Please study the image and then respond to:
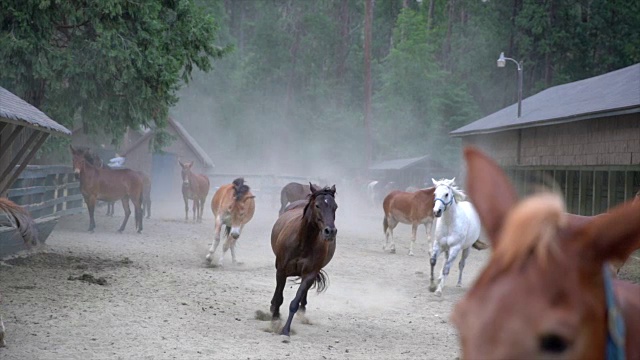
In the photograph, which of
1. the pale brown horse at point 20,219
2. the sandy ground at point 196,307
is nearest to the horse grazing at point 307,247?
the sandy ground at point 196,307

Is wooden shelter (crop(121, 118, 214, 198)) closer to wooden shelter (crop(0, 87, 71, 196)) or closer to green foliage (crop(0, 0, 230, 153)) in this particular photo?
green foliage (crop(0, 0, 230, 153))

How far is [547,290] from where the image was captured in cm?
176

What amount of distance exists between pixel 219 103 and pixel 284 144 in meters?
7.62

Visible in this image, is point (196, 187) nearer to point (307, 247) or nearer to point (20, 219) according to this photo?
point (307, 247)

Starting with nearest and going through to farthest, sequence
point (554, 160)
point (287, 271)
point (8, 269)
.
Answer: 1. point (287, 271)
2. point (8, 269)
3. point (554, 160)

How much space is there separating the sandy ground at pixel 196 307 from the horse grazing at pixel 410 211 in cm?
196

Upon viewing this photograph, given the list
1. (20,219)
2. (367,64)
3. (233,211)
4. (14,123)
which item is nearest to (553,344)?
(20,219)

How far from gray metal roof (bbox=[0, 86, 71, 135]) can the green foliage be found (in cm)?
309

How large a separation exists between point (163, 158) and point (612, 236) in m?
40.5

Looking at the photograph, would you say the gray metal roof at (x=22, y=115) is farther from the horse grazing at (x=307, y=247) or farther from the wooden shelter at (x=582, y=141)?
the wooden shelter at (x=582, y=141)

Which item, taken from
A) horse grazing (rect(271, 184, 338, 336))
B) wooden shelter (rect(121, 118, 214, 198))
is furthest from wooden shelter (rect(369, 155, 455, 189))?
horse grazing (rect(271, 184, 338, 336))

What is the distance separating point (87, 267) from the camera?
12.9 meters

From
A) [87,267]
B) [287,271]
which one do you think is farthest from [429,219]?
[287,271]

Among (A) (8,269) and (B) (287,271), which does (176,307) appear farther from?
(A) (8,269)
